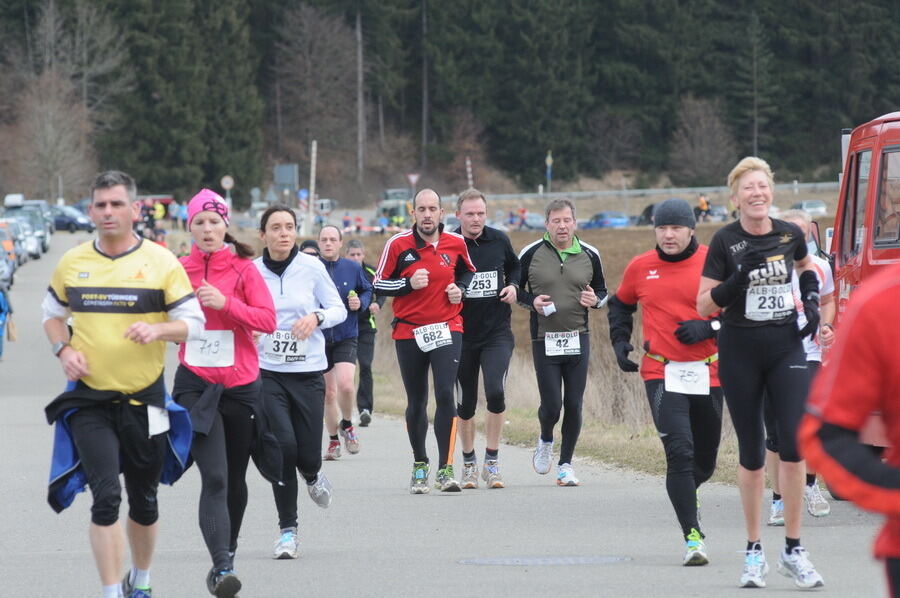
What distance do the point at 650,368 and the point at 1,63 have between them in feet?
334

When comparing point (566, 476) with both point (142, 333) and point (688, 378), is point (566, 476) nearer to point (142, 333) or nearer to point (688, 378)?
point (688, 378)

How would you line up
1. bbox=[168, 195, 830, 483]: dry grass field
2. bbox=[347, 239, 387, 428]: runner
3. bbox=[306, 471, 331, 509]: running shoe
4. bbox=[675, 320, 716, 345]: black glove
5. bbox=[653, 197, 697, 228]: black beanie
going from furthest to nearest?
bbox=[347, 239, 387, 428]: runner < bbox=[168, 195, 830, 483]: dry grass field < bbox=[306, 471, 331, 509]: running shoe < bbox=[653, 197, 697, 228]: black beanie < bbox=[675, 320, 716, 345]: black glove

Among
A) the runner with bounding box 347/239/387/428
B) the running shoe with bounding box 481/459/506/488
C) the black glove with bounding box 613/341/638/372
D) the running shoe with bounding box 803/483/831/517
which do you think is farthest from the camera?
the runner with bounding box 347/239/387/428

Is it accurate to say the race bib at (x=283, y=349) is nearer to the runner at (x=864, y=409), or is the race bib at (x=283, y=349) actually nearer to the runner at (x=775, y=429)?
the runner at (x=775, y=429)

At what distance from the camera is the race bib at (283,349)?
8.59 meters

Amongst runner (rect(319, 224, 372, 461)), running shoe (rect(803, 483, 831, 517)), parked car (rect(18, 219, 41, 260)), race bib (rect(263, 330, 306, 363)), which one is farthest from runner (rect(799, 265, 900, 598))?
parked car (rect(18, 219, 41, 260))

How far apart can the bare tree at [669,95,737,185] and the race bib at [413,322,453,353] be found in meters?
89.7

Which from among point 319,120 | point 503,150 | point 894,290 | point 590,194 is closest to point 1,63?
point 319,120

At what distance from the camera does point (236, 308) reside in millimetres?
7488

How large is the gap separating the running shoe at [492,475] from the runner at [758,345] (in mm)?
4187

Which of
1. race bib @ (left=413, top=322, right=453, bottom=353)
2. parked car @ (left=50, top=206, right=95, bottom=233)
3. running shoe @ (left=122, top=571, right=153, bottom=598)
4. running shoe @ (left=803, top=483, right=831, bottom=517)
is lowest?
parked car @ (left=50, top=206, right=95, bottom=233)

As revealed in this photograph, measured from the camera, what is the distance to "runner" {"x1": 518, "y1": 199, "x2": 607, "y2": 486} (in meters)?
11.5

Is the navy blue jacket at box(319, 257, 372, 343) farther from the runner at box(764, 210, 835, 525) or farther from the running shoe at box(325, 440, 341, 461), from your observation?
the runner at box(764, 210, 835, 525)

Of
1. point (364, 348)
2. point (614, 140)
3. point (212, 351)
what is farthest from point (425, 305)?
point (614, 140)
